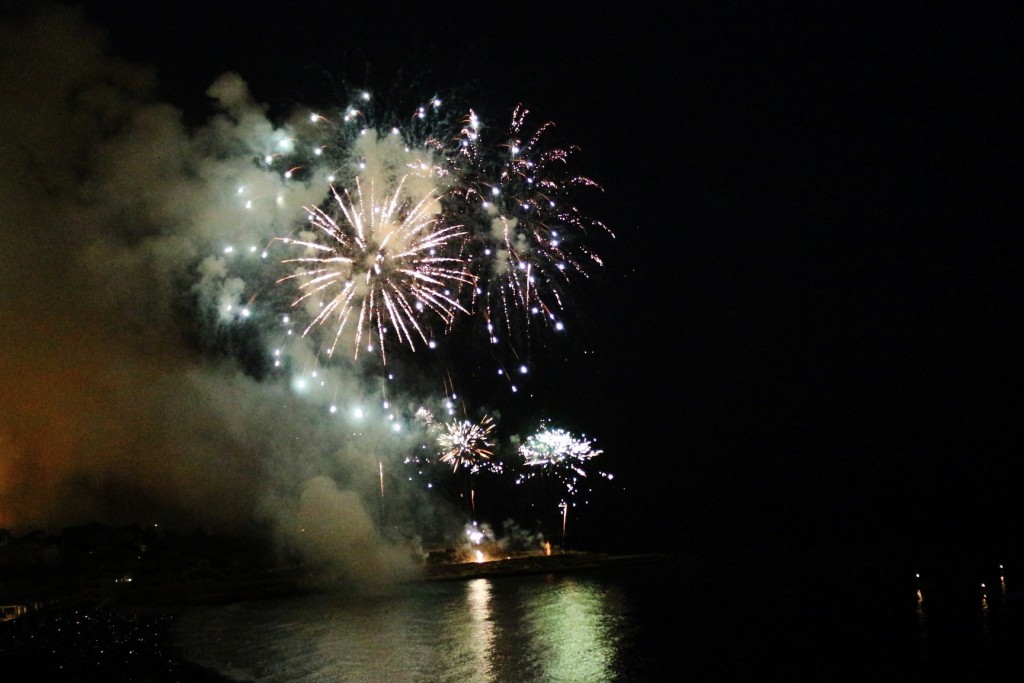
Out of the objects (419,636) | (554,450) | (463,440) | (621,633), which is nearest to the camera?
(419,636)

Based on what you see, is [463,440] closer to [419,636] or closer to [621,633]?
[419,636]

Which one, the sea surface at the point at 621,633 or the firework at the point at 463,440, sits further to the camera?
the firework at the point at 463,440

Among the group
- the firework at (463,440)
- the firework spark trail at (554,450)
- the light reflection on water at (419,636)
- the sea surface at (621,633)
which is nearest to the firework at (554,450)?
the firework spark trail at (554,450)

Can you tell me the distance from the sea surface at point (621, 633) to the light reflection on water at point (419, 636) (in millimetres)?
60

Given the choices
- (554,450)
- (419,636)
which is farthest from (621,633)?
(554,450)

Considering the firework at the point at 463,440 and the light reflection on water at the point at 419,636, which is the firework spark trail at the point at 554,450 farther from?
the light reflection on water at the point at 419,636

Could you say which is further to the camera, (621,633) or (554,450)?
(554,450)

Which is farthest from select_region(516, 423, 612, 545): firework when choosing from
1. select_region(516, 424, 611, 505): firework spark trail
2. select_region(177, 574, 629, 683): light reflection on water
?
select_region(177, 574, 629, 683): light reflection on water

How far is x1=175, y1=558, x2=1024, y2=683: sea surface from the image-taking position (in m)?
15.4

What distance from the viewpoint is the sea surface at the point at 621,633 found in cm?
1536

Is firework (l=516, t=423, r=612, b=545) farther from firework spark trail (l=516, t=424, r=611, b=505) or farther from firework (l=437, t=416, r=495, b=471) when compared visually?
firework (l=437, t=416, r=495, b=471)

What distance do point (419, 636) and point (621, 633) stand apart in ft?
16.6

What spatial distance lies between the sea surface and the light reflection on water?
0.06 m

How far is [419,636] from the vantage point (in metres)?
19.1
